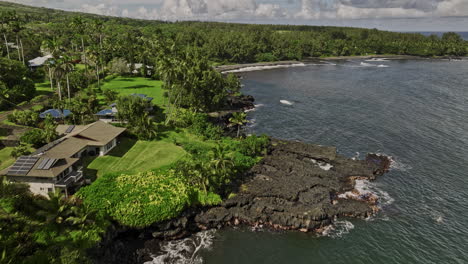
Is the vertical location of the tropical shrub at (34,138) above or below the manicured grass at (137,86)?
below

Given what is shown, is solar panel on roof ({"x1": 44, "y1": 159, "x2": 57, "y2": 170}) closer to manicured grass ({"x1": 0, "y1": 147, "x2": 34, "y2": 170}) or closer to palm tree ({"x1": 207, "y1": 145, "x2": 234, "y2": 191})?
manicured grass ({"x1": 0, "y1": 147, "x2": 34, "y2": 170})

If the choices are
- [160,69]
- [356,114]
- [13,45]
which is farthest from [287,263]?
[13,45]

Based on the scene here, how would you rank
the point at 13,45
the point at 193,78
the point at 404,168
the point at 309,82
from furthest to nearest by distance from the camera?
the point at 309,82 < the point at 13,45 < the point at 193,78 < the point at 404,168

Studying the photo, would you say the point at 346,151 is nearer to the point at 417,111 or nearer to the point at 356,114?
the point at 356,114

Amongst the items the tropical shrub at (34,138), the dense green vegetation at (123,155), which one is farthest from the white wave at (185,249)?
the tropical shrub at (34,138)

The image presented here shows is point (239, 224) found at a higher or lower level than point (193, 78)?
lower

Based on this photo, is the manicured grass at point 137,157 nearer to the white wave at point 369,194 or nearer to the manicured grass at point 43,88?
the white wave at point 369,194

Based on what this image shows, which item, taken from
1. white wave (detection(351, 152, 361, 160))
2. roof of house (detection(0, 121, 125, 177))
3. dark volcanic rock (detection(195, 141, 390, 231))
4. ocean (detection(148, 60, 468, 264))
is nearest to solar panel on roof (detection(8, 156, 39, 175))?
roof of house (detection(0, 121, 125, 177))
